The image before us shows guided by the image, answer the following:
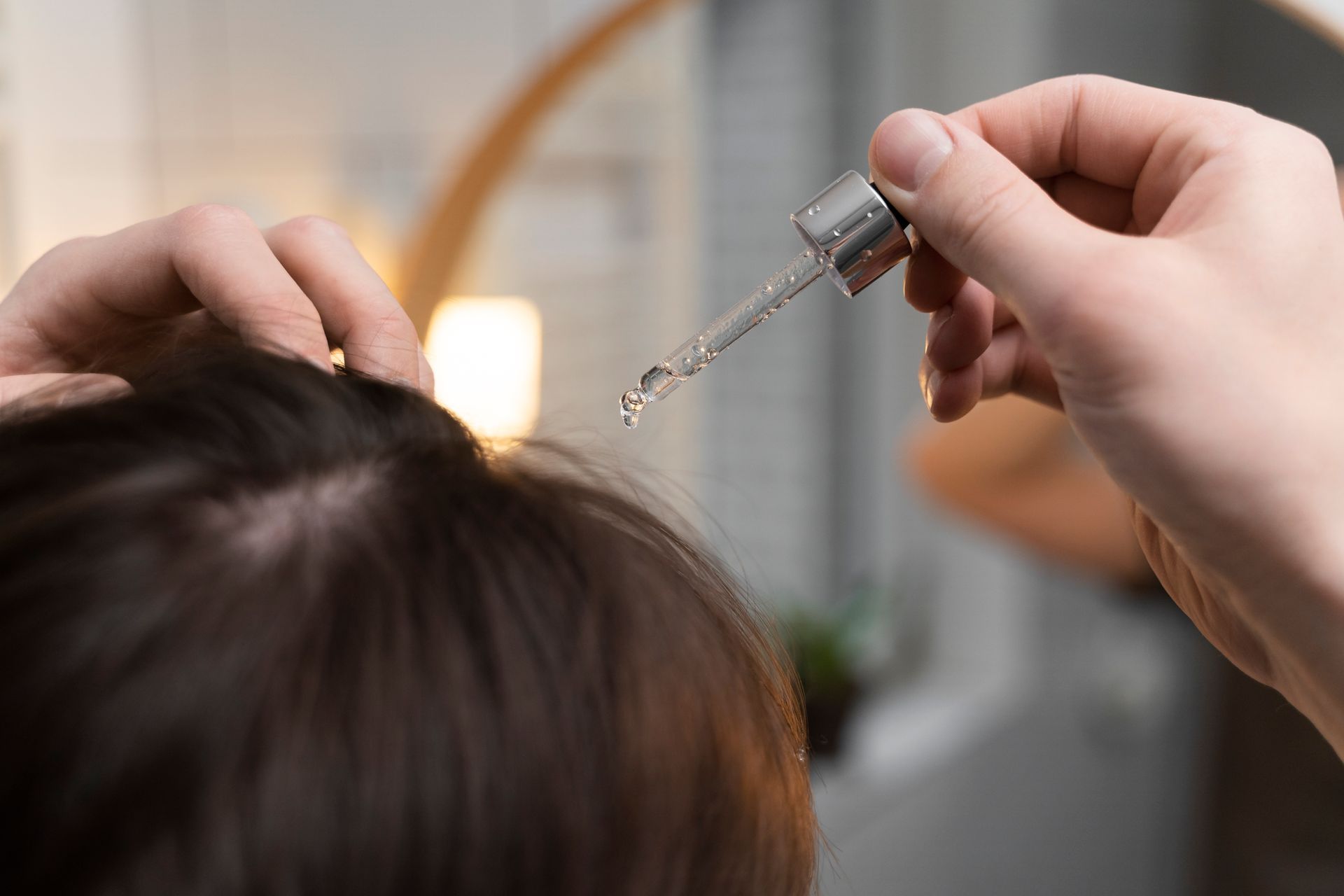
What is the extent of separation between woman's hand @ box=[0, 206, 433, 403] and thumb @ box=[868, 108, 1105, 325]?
9.2 inches

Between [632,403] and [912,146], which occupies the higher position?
[912,146]

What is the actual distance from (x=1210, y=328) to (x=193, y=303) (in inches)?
17.8

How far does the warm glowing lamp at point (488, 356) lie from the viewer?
129 centimetres

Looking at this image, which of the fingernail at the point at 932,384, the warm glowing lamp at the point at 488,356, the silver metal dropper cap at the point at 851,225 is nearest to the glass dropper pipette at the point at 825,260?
the silver metal dropper cap at the point at 851,225

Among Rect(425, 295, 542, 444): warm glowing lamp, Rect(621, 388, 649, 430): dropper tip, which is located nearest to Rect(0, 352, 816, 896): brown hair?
Rect(621, 388, 649, 430): dropper tip

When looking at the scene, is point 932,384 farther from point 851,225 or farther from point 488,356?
point 488,356

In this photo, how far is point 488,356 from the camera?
1387mm

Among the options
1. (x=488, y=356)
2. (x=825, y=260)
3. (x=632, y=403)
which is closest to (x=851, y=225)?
(x=825, y=260)

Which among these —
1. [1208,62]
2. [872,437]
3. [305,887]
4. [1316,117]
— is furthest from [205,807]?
[1208,62]

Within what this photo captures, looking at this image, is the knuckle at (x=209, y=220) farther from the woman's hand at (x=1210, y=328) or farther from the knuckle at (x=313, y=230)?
the woman's hand at (x=1210, y=328)

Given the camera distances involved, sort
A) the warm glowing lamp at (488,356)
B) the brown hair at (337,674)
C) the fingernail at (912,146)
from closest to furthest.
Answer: the brown hair at (337,674), the fingernail at (912,146), the warm glowing lamp at (488,356)

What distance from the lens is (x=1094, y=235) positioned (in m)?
0.33

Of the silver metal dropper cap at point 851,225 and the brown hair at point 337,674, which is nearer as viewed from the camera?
the brown hair at point 337,674

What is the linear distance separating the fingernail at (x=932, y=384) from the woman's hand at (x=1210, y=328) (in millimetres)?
138
